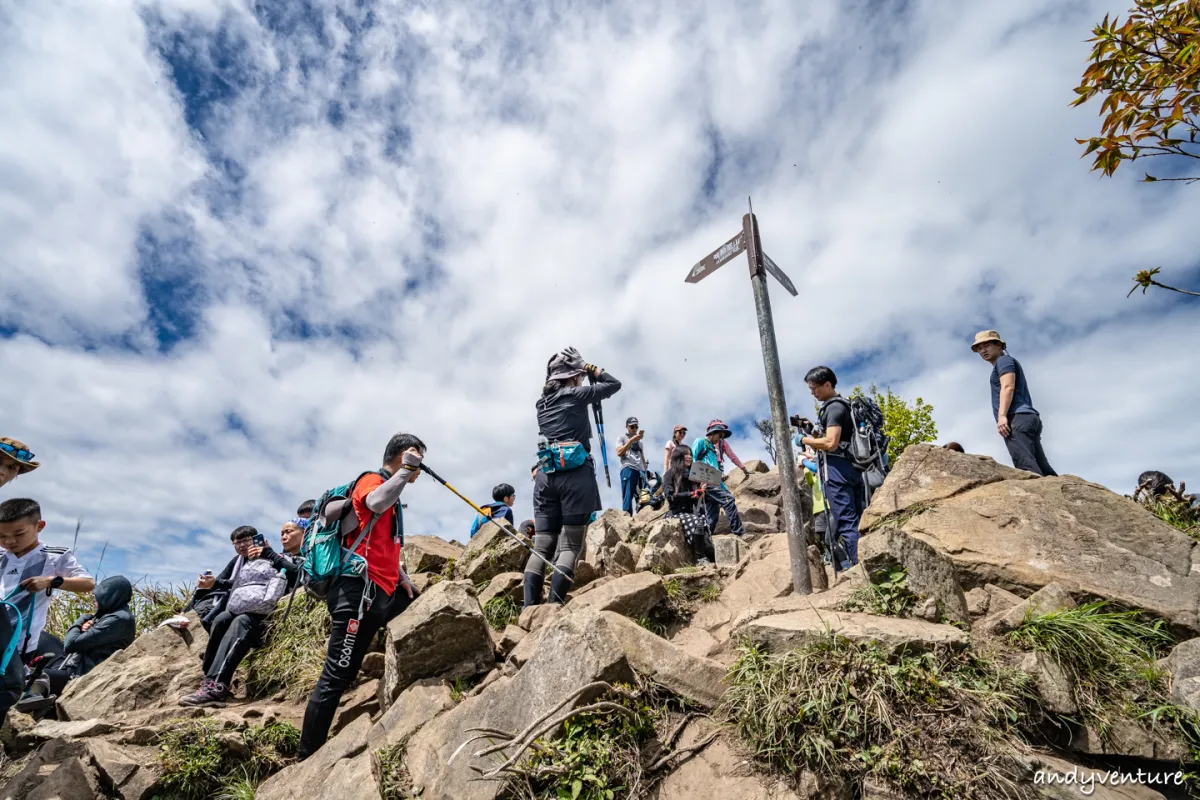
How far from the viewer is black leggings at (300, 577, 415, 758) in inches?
169

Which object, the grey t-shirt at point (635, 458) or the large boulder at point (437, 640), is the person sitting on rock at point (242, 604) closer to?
the large boulder at point (437, 640)

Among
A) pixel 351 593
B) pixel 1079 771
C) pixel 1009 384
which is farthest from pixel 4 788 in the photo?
pixel 1009 384

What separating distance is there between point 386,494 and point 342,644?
3.79 ft

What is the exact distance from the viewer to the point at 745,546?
754cm

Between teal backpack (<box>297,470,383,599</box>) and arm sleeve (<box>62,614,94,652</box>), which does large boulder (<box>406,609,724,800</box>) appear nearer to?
teal backpack (<box>297,470,383,599</box>)

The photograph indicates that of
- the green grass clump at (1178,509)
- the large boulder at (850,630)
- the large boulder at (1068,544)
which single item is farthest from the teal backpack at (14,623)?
the green grass clump at (1178,509)

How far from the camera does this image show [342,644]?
4.29 metres

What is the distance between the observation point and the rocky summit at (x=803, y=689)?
115 inches

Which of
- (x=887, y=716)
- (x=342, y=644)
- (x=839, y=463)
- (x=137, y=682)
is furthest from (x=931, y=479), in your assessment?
(x=137, y=682)

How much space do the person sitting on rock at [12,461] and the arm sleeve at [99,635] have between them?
4.36m

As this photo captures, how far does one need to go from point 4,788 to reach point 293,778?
2.09 m

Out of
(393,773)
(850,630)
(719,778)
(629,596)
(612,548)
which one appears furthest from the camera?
(612,548)

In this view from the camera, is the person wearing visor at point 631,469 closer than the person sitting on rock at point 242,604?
No

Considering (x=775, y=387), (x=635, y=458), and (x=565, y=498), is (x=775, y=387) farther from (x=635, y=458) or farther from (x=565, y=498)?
(x=635, y=458)
